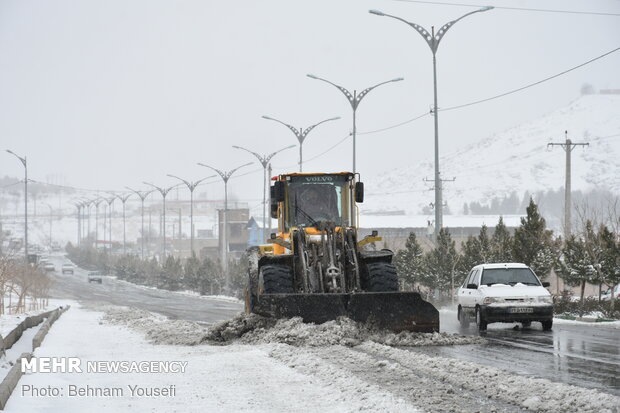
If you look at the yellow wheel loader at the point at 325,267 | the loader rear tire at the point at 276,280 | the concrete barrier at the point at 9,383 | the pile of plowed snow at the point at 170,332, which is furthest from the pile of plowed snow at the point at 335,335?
the concrete barrier at the point at 9,383

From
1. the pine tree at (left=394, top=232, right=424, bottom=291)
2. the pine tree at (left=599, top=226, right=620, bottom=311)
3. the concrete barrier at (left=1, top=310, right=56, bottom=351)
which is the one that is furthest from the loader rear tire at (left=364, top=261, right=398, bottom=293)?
the pine tree at (left=394, top=232, right=424, bottom=291)

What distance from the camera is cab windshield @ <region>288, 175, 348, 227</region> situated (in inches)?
818

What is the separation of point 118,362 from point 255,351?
2.39m

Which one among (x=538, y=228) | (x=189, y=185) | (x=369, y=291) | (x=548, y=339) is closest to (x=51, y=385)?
(x=369, y=291)

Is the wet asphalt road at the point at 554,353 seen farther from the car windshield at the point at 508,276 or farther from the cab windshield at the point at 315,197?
the cab windshield at the point at 315,197

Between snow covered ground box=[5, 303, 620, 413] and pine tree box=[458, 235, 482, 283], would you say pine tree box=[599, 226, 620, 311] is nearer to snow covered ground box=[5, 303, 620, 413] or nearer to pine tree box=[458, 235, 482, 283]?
pine tree box=[458, 235, 482, 283]

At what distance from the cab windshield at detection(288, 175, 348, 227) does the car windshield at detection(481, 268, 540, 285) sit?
5.02m

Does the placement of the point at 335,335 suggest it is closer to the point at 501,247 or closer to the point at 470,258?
the point at 501,247

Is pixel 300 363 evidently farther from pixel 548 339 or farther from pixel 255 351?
pixel 548 339

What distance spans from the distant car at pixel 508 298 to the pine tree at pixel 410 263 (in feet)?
89.0

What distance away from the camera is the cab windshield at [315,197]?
20781 millimetres

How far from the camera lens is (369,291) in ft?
64.7

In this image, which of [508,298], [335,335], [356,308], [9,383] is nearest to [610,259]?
[508,298]

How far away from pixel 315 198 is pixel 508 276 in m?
5.78
